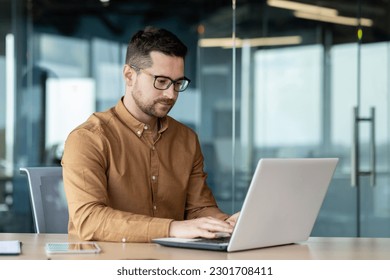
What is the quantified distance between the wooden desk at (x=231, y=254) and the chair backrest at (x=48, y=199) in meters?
0.39

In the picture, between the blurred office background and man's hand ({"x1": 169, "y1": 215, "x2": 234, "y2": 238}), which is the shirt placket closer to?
man's hand ({"x1": 169, "y1": 215, "x2": 234, "y2": 238})

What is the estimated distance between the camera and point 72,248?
108 inches

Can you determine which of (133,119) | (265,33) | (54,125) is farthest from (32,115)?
(133,119)

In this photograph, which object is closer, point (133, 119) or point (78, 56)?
point (133, 119)

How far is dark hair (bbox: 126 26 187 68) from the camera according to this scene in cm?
351

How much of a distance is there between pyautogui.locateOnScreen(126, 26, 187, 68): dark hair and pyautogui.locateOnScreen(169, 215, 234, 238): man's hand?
0.79m

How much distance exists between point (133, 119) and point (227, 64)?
2.84 m

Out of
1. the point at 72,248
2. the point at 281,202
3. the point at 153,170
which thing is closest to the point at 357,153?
the point at 153,170

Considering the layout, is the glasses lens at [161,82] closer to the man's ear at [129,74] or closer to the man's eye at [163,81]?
the man's eye at [163,81]

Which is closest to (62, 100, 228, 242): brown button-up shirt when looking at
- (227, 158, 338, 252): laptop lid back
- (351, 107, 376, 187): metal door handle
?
(227, 158, 338, 252): laptop lid back

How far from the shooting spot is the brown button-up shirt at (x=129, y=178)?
3064 millimetres

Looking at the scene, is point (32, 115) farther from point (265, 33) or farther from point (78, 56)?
point (265, 33)
